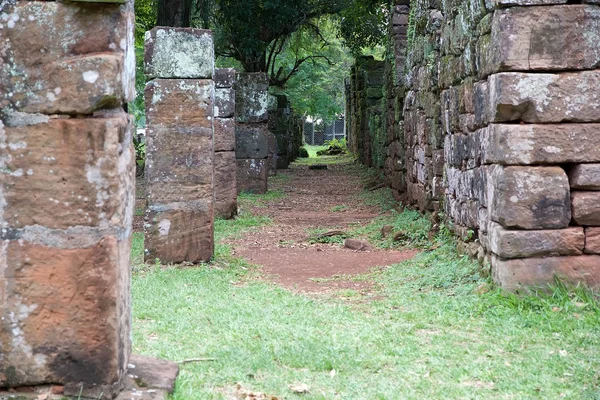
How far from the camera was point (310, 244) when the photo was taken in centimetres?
1101

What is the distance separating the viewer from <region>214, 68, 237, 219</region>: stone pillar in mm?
13562

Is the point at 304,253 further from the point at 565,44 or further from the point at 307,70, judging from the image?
the point at 307,70

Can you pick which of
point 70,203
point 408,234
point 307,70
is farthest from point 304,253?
point 307,70

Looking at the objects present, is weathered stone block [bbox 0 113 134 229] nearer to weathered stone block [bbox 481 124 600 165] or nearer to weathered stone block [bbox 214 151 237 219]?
weathered stone block [bbox 481 124 600 165]

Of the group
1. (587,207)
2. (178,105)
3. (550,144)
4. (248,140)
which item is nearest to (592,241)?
(587,207)

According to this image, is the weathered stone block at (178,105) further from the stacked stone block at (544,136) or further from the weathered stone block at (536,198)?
the weathered stone block at (536,198)

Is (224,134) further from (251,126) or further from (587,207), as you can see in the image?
(587,207)

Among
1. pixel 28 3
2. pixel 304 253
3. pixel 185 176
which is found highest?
pixel 28 3

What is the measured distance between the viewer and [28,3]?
363 centimetres

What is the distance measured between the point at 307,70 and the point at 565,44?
27.3m

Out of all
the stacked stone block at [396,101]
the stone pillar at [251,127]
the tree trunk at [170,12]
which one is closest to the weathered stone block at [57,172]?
the stacked stone block at [396,101]

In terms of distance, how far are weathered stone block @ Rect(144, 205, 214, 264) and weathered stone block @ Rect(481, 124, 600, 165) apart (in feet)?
12.2

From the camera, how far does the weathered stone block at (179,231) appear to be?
8.87m

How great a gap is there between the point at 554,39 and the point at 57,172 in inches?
175
